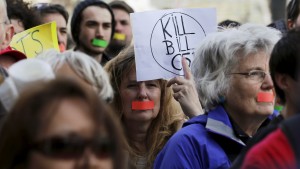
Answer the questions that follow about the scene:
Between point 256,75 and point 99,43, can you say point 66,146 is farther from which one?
point 99,43

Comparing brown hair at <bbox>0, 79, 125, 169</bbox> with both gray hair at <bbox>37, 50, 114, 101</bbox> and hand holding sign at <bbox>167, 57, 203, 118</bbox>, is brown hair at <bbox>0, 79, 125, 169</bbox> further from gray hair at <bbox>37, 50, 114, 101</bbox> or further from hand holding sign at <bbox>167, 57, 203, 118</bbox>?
hand holding sign at <bbox>167, 57, 203, 118</bbox>

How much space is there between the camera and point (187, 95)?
5211 millimetres

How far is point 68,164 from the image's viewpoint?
229cm

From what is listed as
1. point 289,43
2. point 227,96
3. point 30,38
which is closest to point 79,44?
point 30,38

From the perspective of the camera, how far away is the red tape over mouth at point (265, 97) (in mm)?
4609

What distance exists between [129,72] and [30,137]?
10.6ft

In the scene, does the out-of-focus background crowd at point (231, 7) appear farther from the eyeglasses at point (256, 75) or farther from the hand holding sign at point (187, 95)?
the eyeglasses at point (256, 75)

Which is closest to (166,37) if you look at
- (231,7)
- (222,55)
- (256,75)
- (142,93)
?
(142,93)

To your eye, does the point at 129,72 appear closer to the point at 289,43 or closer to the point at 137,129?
the point at 137,129

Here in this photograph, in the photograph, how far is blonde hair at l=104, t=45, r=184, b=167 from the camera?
17.7ft

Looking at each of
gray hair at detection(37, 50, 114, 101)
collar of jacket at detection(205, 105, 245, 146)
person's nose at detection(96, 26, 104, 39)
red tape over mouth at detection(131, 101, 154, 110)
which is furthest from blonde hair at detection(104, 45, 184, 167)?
person's nose at detection(96, 26, 104, 39)

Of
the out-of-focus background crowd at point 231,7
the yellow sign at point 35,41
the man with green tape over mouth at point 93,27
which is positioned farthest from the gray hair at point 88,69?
the out-of-focus background crowd at point 231,7

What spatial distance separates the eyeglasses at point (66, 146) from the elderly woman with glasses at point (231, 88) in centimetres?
212

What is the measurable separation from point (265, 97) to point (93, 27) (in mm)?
3683
